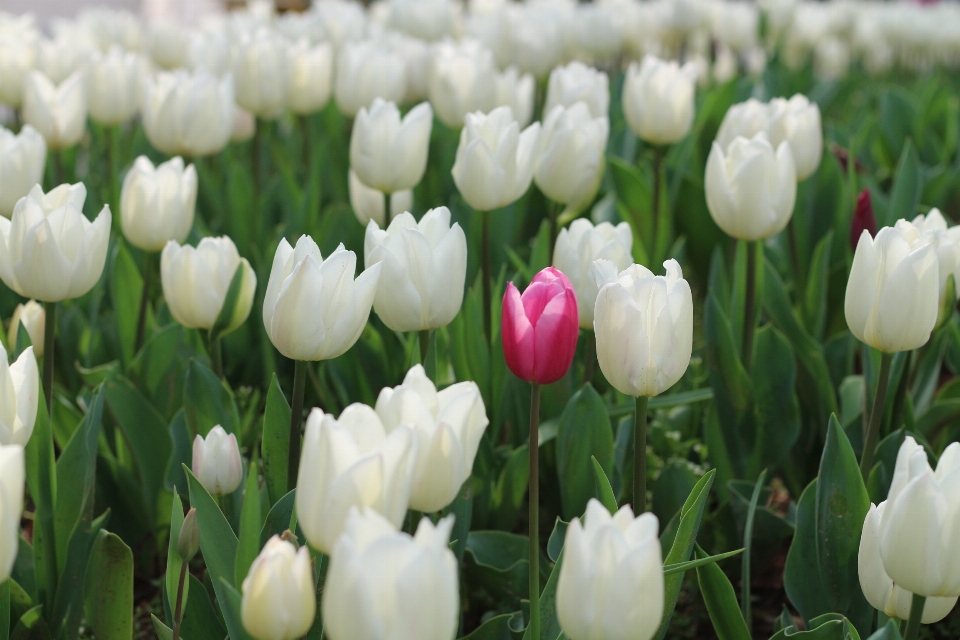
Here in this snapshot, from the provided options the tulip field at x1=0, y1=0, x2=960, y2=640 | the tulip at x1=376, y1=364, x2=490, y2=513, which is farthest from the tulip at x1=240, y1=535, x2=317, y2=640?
the tulip at x1=376, y1=364, x2=490, y2=513

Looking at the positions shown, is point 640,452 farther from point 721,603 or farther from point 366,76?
point 366,76

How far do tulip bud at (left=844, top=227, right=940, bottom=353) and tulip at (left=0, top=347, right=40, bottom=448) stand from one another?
0.92m

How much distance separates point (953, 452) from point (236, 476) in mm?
753

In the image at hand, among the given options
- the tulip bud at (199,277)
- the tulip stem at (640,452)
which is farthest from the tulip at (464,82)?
the tulip stem at (640,452)

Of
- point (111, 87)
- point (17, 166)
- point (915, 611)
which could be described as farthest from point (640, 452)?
point (111, 87)

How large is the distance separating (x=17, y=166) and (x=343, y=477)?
46.3 inches

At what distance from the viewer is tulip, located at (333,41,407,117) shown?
252 centimetres

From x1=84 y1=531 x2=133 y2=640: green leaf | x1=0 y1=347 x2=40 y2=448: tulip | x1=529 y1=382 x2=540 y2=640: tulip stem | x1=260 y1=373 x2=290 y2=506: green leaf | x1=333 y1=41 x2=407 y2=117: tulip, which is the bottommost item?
x1=84 y1=531 x2=133 y2=640: green leaf

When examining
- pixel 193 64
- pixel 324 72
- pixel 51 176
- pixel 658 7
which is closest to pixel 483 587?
pixel 324 72

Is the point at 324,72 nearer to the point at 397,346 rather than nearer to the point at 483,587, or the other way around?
the point at 397,346

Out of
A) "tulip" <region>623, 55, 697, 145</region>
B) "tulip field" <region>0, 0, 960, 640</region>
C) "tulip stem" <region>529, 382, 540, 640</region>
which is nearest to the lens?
"tulip field" <region>0, 0, 960, 640</region>

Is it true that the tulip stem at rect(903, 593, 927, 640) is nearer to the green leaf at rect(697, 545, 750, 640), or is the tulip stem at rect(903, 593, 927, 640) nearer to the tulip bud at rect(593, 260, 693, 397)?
the green leaf at rect(697, 545, 750, 640)

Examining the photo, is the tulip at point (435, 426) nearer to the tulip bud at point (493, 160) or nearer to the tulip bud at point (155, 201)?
the tulip bud at point (493, 160)

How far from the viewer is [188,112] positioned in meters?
2.14
